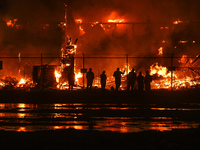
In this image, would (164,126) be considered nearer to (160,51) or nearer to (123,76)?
(123,76)

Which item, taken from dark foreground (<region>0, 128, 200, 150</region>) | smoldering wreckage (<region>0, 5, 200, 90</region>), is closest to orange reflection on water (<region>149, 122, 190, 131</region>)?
dark foreground (<region>0, 128, 200, 150</region>)

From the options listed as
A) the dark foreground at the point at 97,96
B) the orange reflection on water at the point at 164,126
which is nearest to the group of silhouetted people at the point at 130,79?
the dark foreground at the point at 97,96

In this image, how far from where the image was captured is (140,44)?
37562 mm

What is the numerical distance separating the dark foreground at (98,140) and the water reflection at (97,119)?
1388 millimetres

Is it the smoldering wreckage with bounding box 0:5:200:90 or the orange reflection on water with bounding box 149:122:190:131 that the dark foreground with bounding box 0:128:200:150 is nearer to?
the orange reflection on water with bounding box 149:122:190:131

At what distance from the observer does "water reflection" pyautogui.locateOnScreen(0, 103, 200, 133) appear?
11188 mm

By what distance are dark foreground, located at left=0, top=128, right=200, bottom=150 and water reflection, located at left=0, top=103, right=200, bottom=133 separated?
4.55 feet

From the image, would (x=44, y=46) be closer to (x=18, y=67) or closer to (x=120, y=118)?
(x=18, y=67)

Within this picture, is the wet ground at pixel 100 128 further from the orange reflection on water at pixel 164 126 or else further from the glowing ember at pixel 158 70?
the glowing ember at pixel 158 70

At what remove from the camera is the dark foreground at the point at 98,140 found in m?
8.05

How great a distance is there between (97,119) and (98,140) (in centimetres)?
419

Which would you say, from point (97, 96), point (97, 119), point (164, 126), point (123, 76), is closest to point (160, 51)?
point (123, 76)

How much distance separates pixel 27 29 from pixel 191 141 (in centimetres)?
3322

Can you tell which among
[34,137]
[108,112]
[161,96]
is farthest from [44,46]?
[34,137]
